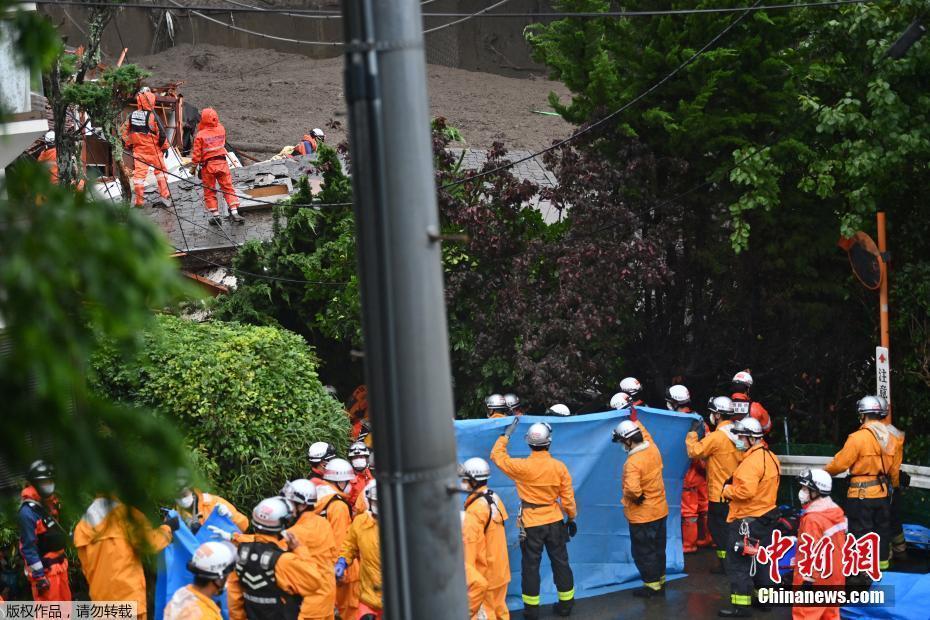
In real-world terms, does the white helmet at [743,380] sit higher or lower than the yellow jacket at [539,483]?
higher

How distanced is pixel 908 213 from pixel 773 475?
4.67 meters

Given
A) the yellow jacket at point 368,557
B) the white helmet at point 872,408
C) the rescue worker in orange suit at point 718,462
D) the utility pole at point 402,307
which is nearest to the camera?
the utility pole at point 402,307

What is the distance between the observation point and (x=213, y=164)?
57.0 feet

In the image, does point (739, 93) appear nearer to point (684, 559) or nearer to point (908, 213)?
point (908, 213)

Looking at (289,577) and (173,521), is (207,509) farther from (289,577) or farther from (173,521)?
(289,577)

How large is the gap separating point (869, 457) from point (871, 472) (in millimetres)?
166

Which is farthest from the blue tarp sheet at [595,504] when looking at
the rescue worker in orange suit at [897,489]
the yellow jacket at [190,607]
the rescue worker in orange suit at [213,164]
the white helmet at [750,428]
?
the rescue worker in orange suit at [213,164]

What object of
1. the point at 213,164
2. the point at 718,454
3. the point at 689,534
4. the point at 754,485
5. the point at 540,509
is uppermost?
the point at 213,164

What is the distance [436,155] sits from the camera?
1414cm

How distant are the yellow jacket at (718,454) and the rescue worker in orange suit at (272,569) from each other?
4.78 m

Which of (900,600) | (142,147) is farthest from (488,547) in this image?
(142,147)

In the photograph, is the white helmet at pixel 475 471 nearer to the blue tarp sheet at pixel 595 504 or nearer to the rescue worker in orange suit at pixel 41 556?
the blue tarp sheet at pixel 595 504

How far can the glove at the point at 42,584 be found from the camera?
966 cm

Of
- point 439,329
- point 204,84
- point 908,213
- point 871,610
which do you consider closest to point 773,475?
point 871,610
